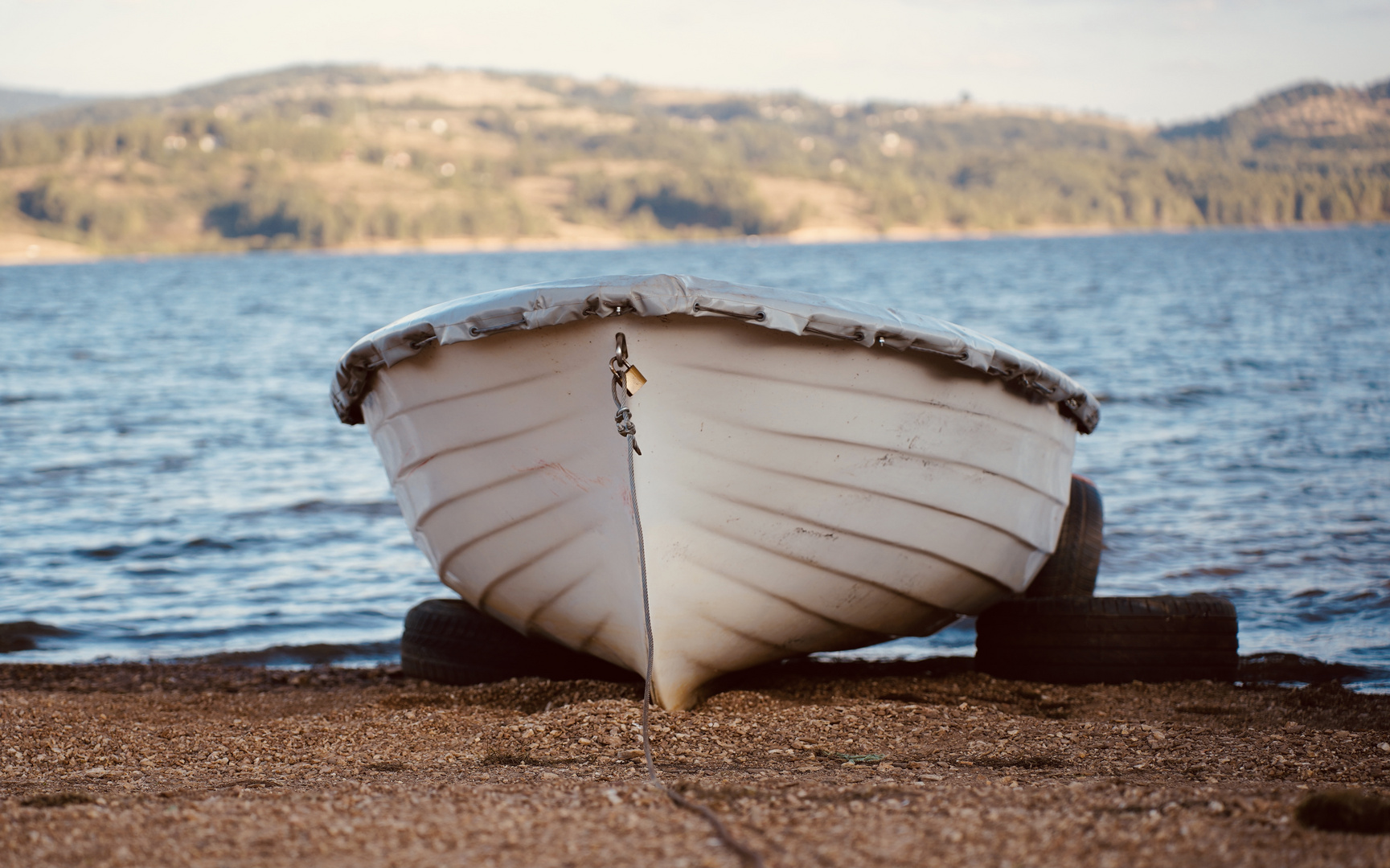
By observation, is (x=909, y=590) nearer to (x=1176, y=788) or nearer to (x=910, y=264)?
(x=1176, y=788)

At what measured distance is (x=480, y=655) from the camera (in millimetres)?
5855

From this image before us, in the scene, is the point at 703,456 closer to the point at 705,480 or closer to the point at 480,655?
the point at 705,480

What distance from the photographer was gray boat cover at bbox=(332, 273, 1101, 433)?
3732 millimetres

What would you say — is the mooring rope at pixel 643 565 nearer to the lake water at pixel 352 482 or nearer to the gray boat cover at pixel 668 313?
the gray boat cover at pixel 668 313

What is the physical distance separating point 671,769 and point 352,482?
9152 mm

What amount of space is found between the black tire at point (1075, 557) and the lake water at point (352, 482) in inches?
45.8

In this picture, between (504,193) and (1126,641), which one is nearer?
(1126,641)

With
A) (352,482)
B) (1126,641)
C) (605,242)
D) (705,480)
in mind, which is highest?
(605,242)

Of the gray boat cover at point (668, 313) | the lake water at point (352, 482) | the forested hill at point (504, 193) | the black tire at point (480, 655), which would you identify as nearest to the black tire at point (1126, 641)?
the lake water at point (352, 482)

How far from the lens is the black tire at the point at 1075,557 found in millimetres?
6188

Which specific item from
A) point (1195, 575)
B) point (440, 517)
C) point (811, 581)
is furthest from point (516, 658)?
point (1195, 575)

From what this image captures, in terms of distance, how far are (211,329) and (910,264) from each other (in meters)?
53.7

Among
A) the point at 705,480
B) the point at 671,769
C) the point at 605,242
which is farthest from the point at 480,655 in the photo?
the point at 605,242

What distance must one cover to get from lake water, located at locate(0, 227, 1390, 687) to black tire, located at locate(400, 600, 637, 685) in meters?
1.42
